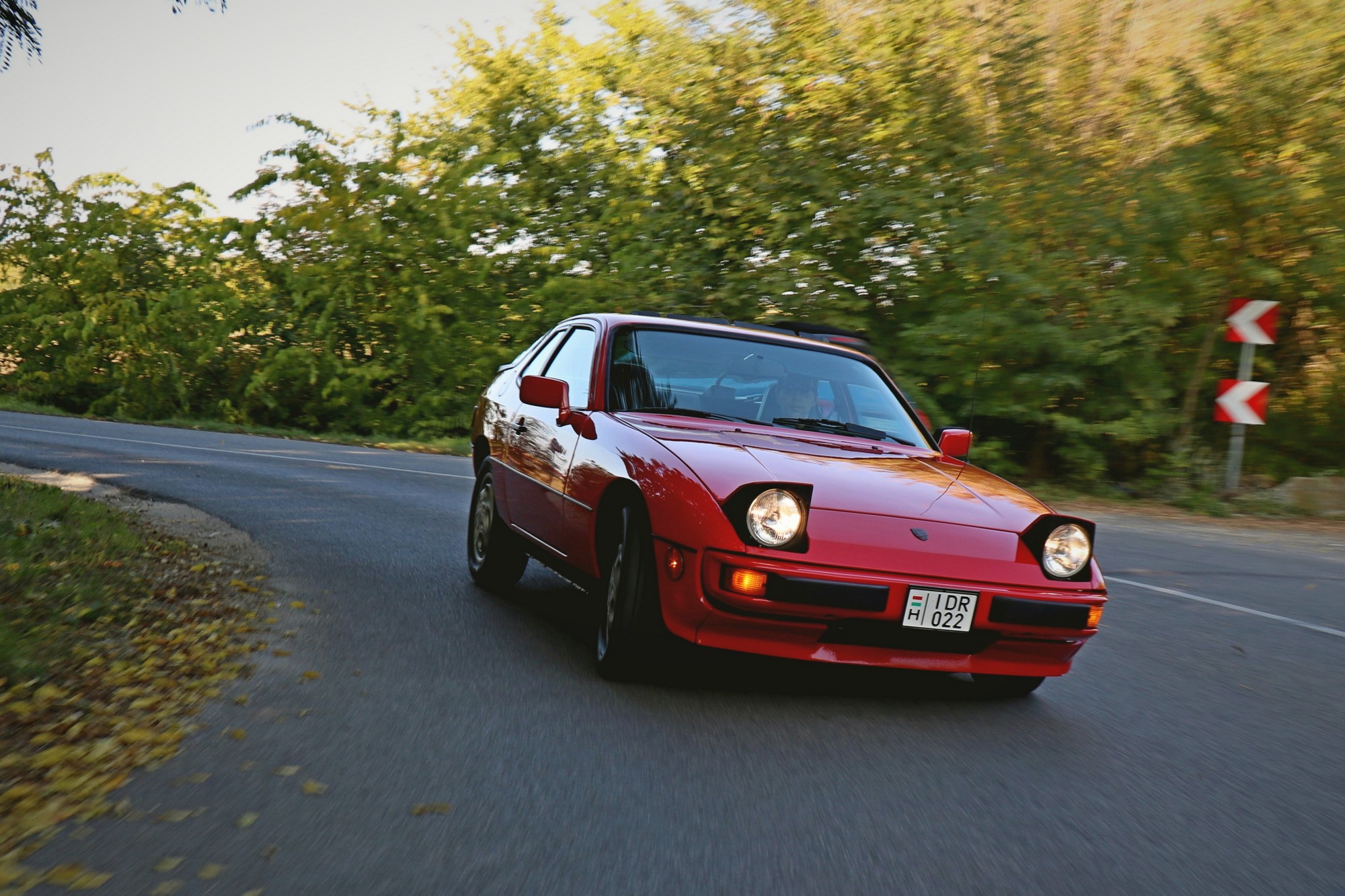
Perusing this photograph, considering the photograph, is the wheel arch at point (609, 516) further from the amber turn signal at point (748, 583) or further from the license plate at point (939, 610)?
the license plate at point (939, 610)

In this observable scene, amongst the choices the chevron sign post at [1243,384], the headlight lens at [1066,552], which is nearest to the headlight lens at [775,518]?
the headlight lens at [1066,552]

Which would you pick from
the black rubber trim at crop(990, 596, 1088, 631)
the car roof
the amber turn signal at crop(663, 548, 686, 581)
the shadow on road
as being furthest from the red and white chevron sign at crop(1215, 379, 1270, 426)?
the amber turn signal at crop(663, 548, 686, 581)

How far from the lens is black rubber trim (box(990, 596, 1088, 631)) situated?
14.4ft

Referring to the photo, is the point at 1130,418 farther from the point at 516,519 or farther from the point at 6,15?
the point at 6,15

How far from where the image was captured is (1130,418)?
16297 millimetres

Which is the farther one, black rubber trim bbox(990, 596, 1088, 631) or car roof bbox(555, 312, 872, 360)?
car roof bbox(555, 312, 872, 360)

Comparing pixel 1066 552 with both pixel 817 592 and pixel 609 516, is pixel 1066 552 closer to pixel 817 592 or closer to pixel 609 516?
pixel 817 592

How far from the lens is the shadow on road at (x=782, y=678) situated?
4.79 m

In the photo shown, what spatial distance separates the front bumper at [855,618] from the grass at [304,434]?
14195 mm

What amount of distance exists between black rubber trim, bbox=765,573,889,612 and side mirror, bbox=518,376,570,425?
183cm

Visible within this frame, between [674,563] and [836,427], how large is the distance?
1.60 meters

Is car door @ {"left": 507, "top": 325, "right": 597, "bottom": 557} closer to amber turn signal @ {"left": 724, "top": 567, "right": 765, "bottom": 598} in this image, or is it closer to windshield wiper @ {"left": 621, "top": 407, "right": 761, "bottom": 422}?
windshield wiper @ {"left": 621, "top": 407, "right": 761, "bottom": 422}

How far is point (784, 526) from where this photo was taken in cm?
431

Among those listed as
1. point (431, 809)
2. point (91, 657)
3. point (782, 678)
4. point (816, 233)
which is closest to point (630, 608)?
point (782, 678)
